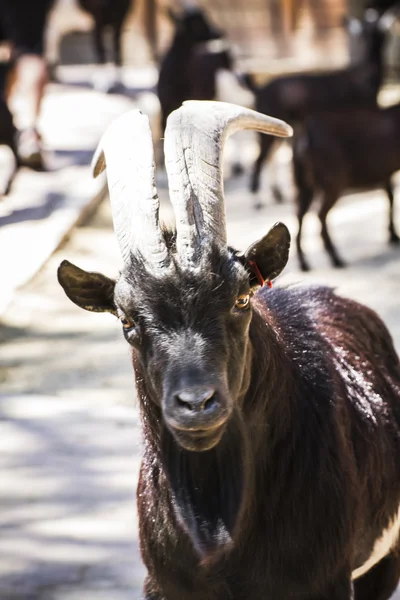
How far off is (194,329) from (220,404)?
0.66ft

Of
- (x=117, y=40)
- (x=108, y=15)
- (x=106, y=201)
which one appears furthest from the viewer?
(x=117, y=40)

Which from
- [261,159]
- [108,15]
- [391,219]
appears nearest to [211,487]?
[391,219]

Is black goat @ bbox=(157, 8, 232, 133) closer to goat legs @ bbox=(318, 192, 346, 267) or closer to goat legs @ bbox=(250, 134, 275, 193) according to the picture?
goat legs @ bbox=(250, 134, 275, 193)

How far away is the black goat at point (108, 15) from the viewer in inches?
707

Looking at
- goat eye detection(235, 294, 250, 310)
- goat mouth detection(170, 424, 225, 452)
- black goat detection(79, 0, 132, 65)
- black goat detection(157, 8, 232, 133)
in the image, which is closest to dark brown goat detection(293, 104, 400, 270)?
black goat detection(157, 8, 232, 133)

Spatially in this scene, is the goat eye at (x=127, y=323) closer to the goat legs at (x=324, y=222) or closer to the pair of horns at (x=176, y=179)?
the pair of horns at (x=176, y=179)

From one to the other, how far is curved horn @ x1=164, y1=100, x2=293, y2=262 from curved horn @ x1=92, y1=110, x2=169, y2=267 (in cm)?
5

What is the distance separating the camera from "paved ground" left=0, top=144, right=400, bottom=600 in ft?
13.8

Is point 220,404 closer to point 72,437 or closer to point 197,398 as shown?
point 197,398

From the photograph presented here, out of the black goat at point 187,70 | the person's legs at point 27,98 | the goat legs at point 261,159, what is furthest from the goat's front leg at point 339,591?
the black goat at point 187,70

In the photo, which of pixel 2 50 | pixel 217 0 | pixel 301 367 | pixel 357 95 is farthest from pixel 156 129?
pixel 301 367

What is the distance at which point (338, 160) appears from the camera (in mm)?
9727

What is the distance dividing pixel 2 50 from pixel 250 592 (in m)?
16.4

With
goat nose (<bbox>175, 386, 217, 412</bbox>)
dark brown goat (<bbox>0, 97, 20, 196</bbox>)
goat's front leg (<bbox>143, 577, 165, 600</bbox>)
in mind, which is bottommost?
dark brown goat (<bbox>0, 97, 20, 196</bbox>)
